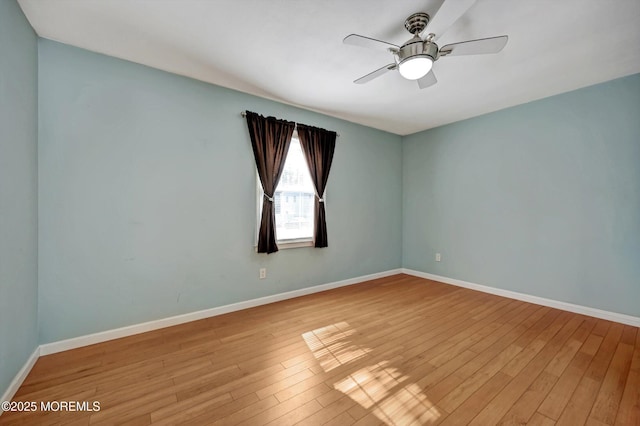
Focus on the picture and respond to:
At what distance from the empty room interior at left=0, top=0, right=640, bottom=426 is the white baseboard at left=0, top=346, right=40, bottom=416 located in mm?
18

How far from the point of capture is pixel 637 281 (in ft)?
8.58

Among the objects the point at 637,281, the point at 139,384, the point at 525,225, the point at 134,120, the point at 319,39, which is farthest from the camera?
the point at 525,225

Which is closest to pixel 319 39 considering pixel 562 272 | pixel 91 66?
pixel 91 66

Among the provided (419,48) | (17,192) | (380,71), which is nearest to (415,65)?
(419,48)

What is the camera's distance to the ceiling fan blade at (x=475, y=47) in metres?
1.72

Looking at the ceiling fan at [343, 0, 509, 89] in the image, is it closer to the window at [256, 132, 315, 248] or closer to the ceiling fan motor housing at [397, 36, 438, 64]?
the ceiling fan motor housing at [397, 36, 438, 64]

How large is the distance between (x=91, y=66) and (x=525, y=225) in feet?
16.4

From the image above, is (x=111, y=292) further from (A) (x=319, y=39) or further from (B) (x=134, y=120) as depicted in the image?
(A) (x=319, y=39)

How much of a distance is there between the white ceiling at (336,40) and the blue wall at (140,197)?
0.28m

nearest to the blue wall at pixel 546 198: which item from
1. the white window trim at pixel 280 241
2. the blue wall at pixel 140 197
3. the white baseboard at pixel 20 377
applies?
the white window trim at pixel 280 241

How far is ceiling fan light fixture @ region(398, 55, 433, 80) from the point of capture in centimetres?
185

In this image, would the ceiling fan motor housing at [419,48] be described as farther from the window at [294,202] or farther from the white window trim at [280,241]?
the white window trim at [280,241]

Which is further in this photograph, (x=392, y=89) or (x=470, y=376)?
(x=392, y=89)

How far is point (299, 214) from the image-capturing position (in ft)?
11.7
